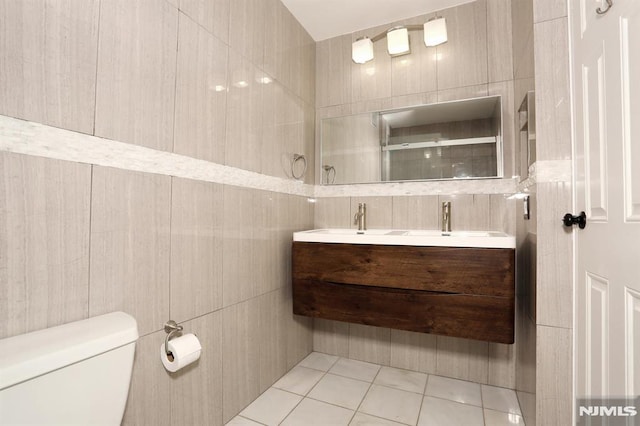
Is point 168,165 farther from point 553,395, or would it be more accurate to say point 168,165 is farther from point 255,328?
point 553,395

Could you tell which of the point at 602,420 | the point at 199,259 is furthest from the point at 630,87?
the point at 199,259

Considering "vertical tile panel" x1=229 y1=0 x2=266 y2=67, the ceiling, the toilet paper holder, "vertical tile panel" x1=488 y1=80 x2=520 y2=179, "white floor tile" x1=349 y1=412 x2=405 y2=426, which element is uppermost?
the ceiling

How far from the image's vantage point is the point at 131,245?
1096 mm

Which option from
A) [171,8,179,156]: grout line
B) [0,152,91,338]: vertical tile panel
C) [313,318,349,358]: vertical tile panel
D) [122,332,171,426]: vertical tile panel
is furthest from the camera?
[313,318,349,358]: vertical tile panel

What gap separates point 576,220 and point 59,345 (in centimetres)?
181

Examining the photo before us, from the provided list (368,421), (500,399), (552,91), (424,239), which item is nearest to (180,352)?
(368,421)

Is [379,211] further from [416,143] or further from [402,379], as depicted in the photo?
[402,379]

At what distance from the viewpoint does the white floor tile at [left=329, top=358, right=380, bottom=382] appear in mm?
1990

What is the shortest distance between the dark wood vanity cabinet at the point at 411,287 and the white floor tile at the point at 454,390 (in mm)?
514

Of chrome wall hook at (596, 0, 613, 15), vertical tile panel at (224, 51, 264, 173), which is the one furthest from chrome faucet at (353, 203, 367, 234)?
chrome wall hook at (596, 0, 613, 15)

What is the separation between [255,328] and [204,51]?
4.82 feet

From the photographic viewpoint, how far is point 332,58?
7.83 feet

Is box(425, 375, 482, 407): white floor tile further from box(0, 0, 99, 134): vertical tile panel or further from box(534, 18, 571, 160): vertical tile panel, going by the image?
box(0, 0, 99, 134): vertical tile panel

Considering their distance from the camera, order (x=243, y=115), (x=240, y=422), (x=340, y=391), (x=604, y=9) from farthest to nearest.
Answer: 1. (x=340, y=391)
2. (x=243, y=115)
3. (x=240, y=422)
4. (x=604, y=9)
